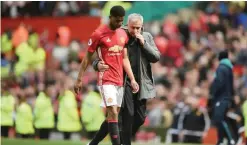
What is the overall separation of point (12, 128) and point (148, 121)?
3.57 metres

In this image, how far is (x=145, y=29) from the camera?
3197 cm

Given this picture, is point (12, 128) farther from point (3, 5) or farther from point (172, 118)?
point (3, 5)

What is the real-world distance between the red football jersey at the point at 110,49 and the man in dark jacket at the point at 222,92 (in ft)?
18.0

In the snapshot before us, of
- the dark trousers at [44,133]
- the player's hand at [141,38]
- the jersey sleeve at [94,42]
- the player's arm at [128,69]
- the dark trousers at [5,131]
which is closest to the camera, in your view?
the jersey sleeve at [94,42]

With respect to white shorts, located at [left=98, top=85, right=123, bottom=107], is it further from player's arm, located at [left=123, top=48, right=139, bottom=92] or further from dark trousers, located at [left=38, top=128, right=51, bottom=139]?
dark trousers, located at [left=38, top=128, right=51, bottom=139]

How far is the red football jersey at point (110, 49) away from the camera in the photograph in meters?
15.5

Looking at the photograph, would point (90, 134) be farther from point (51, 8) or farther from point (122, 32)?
point (122, 32)

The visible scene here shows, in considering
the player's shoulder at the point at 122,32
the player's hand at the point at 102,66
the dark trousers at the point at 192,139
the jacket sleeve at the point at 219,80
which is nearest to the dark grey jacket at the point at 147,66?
the player's shoulder at the point at 122,32

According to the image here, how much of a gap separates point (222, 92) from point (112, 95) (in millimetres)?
5865

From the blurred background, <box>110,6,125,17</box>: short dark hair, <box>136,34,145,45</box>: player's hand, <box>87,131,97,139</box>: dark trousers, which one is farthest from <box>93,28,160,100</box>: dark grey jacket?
<box>87,131,97,139</box>: dark trousers

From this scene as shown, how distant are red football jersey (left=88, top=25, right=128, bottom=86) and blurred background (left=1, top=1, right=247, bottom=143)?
991cm

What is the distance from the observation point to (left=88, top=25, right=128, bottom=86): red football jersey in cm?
1548

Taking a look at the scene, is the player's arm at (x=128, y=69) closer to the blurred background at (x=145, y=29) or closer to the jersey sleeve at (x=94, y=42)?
the jersey sleeve at (x=94, y=42)

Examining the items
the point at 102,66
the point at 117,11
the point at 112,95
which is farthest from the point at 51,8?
the point at 117,11
